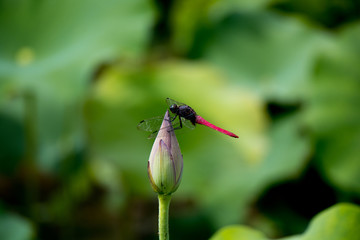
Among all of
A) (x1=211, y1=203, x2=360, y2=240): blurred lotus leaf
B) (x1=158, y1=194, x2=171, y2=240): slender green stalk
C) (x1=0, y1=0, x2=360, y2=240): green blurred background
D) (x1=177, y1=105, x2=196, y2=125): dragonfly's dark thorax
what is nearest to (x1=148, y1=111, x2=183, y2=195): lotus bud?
(x1=158, y1=194, x2=171, y2=240): slender green stalk

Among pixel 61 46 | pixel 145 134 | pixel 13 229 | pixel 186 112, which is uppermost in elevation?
pixel 61 46

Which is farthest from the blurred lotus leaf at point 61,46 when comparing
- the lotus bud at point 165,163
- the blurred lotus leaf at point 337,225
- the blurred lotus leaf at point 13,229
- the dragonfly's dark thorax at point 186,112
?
the blurred lotus leaf at point 337,225

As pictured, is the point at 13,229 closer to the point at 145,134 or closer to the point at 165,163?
the point at 145,134

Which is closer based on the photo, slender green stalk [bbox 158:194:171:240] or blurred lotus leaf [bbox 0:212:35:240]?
slender green stalk [bbox 158:194:171:240]

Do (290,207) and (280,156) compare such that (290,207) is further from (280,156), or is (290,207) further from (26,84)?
(26,84)

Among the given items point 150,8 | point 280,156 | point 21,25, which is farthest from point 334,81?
point 21,25

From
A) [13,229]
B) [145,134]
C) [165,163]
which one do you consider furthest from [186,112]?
[145,134]

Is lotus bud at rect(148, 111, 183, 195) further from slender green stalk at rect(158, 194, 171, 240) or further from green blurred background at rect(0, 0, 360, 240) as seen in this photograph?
green blurred background at rect(0, 0, 360, 240)

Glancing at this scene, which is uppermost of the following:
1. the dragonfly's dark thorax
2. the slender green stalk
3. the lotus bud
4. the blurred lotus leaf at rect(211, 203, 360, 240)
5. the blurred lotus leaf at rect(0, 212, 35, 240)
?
the blurred lotus leaf at rect(0, 212, 35, 240)

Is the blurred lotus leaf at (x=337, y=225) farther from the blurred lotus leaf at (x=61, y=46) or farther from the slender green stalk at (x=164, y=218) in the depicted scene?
the blurred lotus leaf at (x=61, y=46)
